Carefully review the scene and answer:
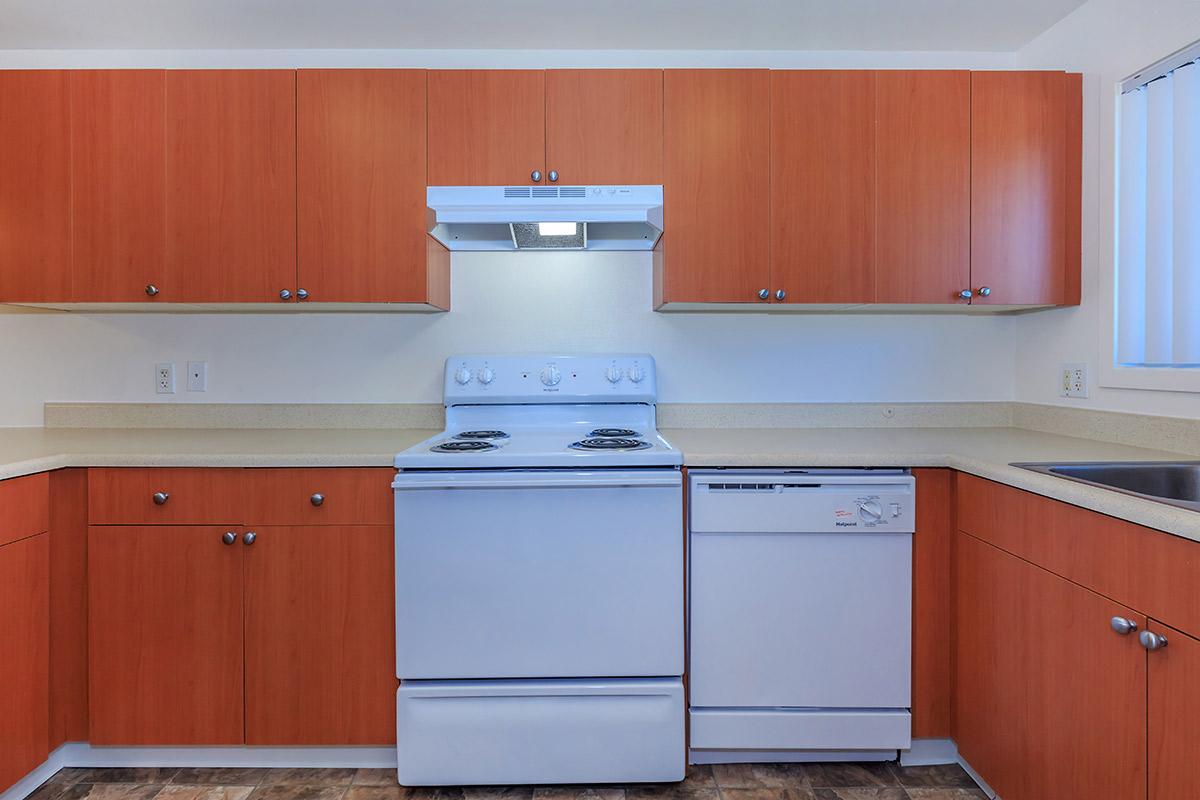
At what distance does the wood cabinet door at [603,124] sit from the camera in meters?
2.09

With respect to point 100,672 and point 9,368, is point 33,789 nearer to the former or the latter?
point 100,672

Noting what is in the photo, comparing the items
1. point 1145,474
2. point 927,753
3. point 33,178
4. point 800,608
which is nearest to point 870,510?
point 800,608

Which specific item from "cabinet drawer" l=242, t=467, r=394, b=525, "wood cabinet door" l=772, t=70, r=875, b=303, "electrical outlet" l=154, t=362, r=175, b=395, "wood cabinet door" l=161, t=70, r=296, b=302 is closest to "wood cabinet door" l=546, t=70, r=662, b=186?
"wood cabinet door" l=772, t=70, r=875, b=303

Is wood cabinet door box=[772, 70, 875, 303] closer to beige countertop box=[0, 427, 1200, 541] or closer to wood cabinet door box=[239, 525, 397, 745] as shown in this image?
beige countertop box=[0, 427, 1200, 541]

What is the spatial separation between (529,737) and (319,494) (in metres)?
0.89

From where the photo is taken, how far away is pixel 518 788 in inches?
72.6

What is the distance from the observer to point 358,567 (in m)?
1.85

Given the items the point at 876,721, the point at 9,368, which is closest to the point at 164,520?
the point at 9,368

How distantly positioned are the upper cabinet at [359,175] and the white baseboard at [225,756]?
1.36 metres

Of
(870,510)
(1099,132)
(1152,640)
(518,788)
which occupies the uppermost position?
(1099,132)

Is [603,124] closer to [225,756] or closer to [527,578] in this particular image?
[527,578]

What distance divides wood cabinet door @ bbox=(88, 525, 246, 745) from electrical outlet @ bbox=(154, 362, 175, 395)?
727 millimetres

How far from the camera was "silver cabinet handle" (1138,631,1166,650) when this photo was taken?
3.76 feet

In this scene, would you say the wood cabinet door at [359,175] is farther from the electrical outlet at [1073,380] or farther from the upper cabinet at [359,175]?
the electrical outlet at [1073,380]
